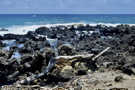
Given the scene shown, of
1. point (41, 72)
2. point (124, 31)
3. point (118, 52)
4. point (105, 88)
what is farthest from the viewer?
point (124, 31)

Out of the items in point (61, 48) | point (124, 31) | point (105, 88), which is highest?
point (124, 31)

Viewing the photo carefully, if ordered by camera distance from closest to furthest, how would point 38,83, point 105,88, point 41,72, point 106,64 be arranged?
point 105,88, point 38,83, point 41,72, point 106,64

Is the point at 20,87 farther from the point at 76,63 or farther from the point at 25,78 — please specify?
the point at 76,63

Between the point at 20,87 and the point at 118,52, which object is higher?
the point at 118,52

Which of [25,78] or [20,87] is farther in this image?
[25,78]

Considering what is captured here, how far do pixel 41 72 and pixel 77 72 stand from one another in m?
1.16

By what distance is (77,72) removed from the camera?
8531 mm

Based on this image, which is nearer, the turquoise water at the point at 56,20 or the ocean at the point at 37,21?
the ocean at the point at 37,21

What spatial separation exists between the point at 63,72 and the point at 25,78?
1.20 meters

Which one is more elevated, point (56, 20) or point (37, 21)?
point (56, 20)

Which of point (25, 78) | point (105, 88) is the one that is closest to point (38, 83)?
point (25, 78)

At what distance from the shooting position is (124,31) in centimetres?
1989

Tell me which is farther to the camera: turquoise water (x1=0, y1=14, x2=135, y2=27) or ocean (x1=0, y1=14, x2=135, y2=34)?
turquoise water (x1=0, y1=14, x2=135, y2=27)

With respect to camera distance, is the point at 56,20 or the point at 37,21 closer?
the point at 37,21
